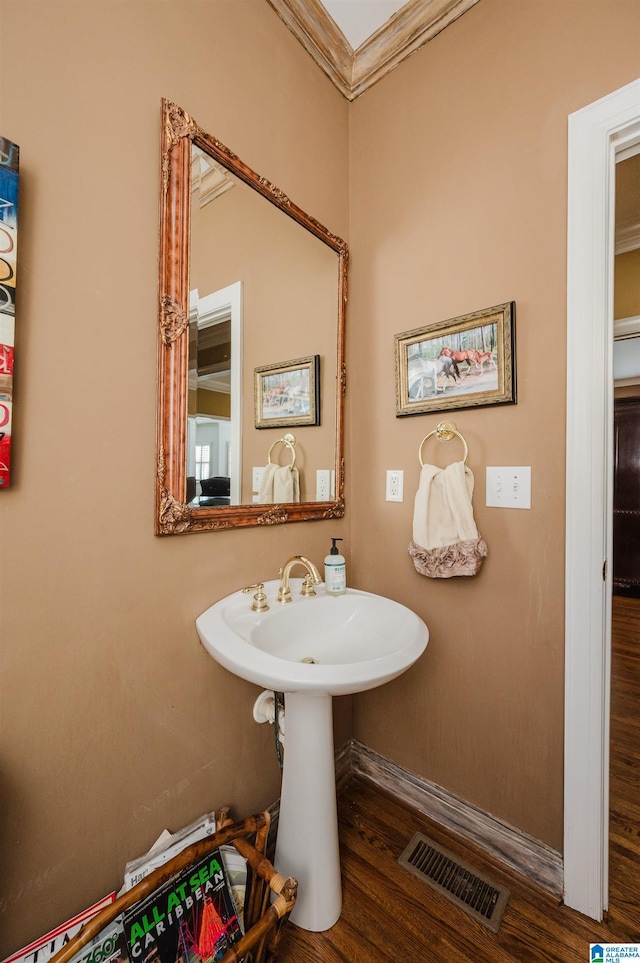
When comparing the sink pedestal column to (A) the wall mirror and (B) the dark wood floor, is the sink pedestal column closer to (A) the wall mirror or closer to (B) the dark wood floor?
(B) the dark wood floor

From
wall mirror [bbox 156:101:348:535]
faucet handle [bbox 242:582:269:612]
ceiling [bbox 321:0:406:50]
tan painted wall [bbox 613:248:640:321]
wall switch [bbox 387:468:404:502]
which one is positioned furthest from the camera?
tan painted wall [bbox 613:248:640:321]

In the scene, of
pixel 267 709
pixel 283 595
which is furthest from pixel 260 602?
pixel 267 709

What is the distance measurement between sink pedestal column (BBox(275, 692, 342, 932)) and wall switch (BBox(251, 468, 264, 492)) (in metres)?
0.60

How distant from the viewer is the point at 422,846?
1.33 meters

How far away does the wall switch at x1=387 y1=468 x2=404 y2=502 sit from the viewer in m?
1.52

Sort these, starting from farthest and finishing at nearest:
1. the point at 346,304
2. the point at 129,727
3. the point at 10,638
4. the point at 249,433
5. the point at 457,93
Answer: the point at 346,304, the point at 457,93, the point at 249,433, the point at 129,727, the point at 10,638

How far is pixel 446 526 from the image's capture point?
4.39 feet

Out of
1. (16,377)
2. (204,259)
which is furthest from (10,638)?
(204,259)

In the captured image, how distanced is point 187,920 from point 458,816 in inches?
36.4

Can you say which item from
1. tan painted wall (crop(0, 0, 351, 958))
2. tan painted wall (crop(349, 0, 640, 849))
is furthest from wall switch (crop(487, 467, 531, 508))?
tan painted wall (crop(0, 0, 351, 958))

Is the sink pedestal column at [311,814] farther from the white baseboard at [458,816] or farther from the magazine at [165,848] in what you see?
the white baseboard at [458,816]

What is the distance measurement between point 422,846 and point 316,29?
284 centimetres

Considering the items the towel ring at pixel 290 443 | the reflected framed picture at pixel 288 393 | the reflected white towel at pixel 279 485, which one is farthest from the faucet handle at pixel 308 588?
the reflected framed picture at pixel 288 393

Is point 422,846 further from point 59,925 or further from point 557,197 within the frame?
point 557,197
